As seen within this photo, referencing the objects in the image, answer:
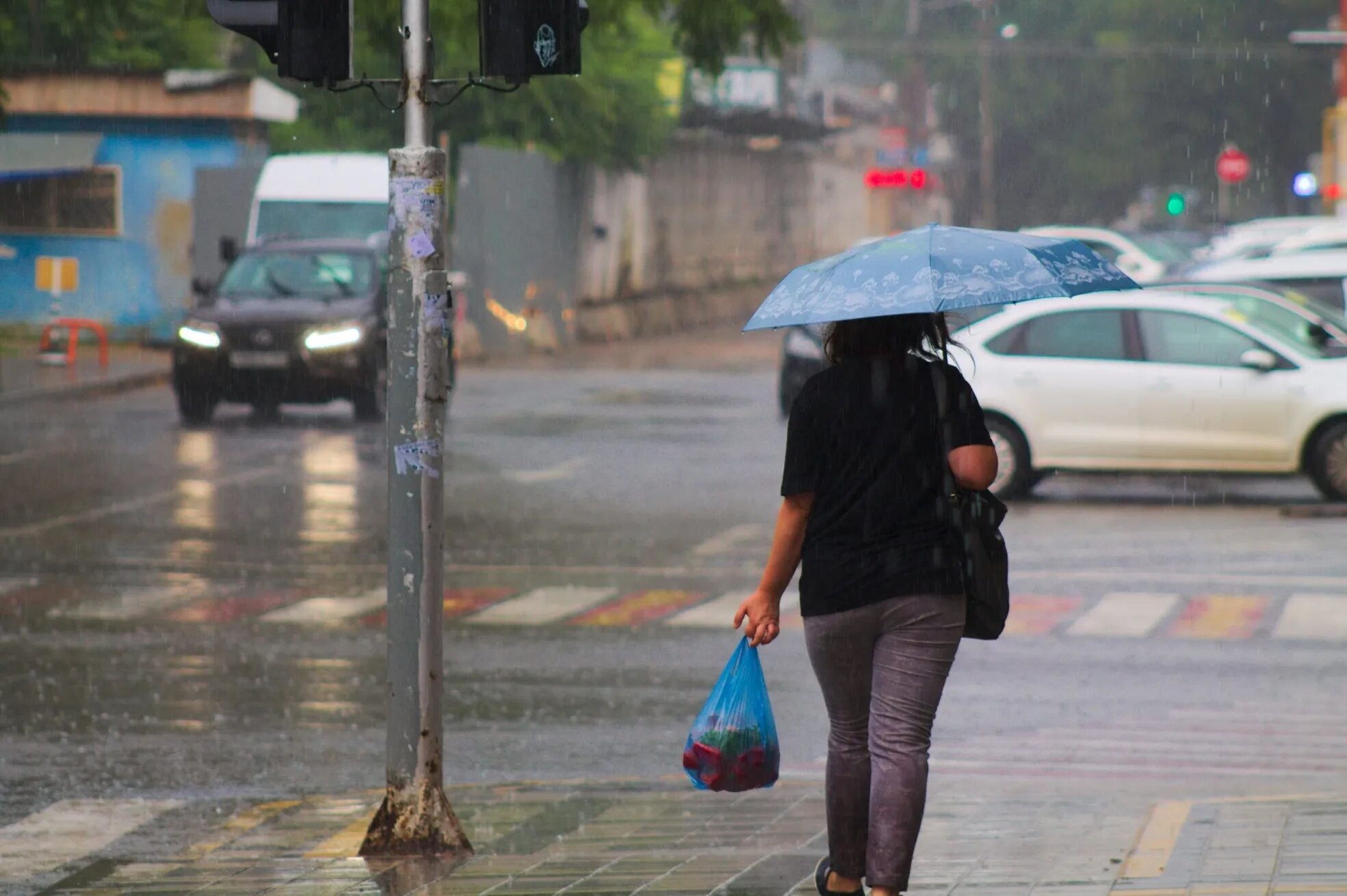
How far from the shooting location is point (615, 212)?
43094 millimetres

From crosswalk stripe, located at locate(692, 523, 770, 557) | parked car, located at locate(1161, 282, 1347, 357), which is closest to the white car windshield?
parked car, located at locate(1161, 282, 1347, 357)

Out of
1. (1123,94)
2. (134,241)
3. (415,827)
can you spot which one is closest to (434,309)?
(415,827)

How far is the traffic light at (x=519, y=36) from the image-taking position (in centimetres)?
645

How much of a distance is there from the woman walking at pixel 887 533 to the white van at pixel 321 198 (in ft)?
79.5

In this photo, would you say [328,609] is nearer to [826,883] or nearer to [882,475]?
[826,883]

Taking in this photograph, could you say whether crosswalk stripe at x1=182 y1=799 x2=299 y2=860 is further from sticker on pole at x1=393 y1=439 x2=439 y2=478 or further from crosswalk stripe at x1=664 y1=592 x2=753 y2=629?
crosswalk stripe at x1=664 y1=592 x2=753 y2=629

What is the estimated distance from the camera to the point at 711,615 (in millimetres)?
11578

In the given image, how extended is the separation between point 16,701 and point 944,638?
5.23m

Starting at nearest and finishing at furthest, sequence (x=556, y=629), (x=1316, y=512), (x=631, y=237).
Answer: (x=556, y=629) < (x=1316, y=512) < (x=631, y=237)

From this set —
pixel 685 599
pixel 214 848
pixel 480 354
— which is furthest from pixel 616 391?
pixel 214 848

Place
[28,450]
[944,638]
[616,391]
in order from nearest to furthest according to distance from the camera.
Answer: [944,638]
[28,450]
[616,391]

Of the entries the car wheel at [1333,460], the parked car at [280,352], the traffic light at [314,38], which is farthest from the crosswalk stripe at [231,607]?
the parked car at [280,352]

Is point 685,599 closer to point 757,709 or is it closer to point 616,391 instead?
point 757,709

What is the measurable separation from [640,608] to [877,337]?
21.8 feet
